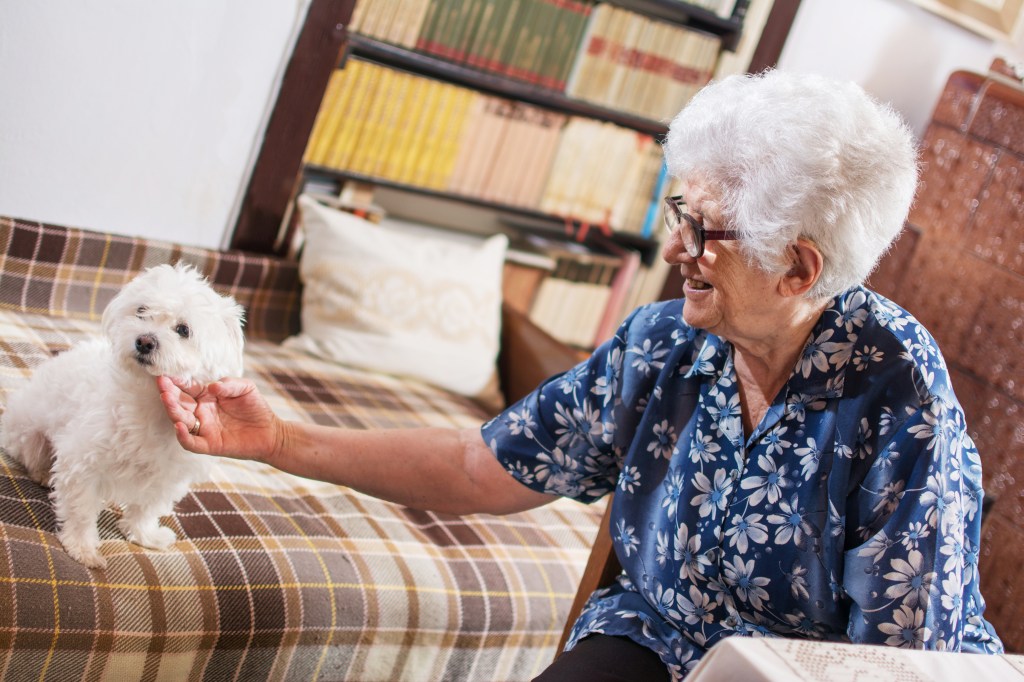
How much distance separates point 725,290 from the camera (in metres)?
1.33

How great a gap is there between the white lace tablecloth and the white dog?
83 cm

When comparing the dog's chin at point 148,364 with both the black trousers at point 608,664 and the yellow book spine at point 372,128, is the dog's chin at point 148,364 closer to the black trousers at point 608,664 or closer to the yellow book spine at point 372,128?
the black trousers at point 608,664

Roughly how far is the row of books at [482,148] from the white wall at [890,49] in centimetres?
63

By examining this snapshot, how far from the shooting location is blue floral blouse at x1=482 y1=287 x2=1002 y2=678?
121 cm

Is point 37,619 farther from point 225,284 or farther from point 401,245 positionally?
point 401,245

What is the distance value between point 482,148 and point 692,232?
167cm

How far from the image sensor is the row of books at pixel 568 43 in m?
2.69

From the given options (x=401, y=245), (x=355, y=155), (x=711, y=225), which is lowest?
(x=401, y=245)

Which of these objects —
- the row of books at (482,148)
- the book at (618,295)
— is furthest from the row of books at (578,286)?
the row of books at (482,148)

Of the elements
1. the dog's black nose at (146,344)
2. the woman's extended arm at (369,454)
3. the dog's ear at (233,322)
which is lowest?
the woman's extended arm at (369,454)

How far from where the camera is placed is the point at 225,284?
2504mm

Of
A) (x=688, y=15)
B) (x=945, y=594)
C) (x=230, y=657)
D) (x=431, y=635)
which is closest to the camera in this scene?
(x=945, y=594)

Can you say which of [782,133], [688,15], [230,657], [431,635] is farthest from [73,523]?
[688,15]

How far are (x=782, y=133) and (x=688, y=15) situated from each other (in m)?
2.05
